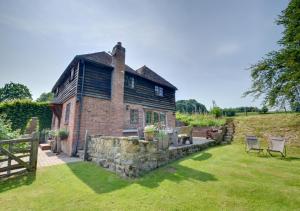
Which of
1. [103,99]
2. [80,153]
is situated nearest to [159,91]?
[103,99]

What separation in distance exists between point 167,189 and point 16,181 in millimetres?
5070

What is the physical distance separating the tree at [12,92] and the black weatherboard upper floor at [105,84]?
4529 centimetres

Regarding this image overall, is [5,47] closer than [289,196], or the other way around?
[289,196]

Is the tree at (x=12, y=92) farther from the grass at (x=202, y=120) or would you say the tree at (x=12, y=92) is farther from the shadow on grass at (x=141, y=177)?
the shadow on grass at (x=141, y=177)

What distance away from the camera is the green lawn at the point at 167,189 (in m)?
3.43

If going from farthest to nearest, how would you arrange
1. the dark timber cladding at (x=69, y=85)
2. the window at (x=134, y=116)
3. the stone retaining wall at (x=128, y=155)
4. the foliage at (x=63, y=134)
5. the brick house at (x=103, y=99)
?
1. the window at (x=134, y=116)
2. the dark timber cladding at (x=69, y=85)
3. the foliage at (x=63, y=134)
4. the brick house at (x=103, y=99)
5. the stone retaining wall at (x=128, y=155)

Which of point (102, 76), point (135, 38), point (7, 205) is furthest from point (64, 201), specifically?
point (135, 38)

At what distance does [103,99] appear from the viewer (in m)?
10.3

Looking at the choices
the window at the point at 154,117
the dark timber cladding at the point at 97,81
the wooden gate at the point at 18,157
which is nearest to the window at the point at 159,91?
the window at the point at 154,117

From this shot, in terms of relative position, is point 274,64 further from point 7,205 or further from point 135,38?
point 7,205

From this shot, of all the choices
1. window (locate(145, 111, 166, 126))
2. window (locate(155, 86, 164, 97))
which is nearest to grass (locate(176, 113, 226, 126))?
window (locate(145, 111, 166, 126))

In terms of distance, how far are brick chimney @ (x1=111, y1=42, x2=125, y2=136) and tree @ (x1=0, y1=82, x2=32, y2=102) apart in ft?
169

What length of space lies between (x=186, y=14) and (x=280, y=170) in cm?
901

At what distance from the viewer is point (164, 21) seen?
9.16m
